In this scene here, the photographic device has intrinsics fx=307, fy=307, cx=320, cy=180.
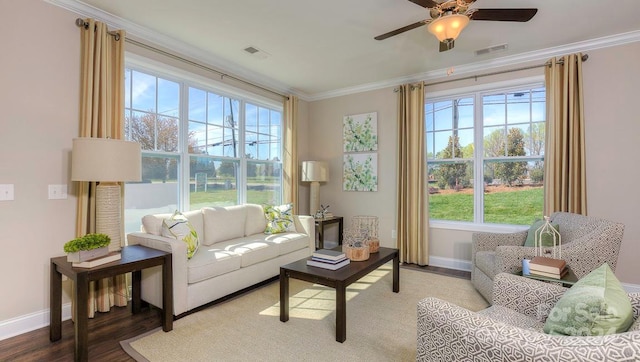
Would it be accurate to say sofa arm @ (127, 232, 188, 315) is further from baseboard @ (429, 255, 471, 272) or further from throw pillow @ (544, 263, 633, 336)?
baseboard @ (429, 255, 471, 272)

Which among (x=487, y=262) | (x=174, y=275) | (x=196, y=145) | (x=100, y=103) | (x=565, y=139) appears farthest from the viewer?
(x=196, y=145)

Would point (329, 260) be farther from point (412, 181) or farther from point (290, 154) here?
point (290, 154)

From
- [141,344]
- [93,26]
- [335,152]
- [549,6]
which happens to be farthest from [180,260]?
[549,6]

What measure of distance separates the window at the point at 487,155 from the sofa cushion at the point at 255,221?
2374 millimetres

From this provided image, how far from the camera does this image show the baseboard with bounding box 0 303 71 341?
2277mm

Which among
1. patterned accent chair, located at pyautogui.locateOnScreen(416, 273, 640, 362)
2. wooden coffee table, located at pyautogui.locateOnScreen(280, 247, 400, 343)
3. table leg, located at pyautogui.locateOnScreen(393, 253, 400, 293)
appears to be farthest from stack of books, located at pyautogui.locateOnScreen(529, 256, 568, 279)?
table leg, located at pyautogui.locateOnScreen(393, 253, 400, 293)

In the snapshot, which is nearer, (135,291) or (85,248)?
(85,248)

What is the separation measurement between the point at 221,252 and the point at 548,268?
8.75ft

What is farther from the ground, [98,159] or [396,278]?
[98,159]

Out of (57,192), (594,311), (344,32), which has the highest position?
(344,32)

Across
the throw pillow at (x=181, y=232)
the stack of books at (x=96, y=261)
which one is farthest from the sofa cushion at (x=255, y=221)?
the stack of books at (x=96, y=261)

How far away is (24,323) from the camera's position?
2367 millimetres

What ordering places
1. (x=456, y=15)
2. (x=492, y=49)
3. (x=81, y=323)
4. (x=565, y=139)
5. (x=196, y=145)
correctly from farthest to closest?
(x=196, y=145) → (x=492, y=49) → (x=565, y=139) → (x=456, y=15) → (x=81, y=323)

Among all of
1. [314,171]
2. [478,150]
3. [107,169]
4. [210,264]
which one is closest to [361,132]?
[314,171]
